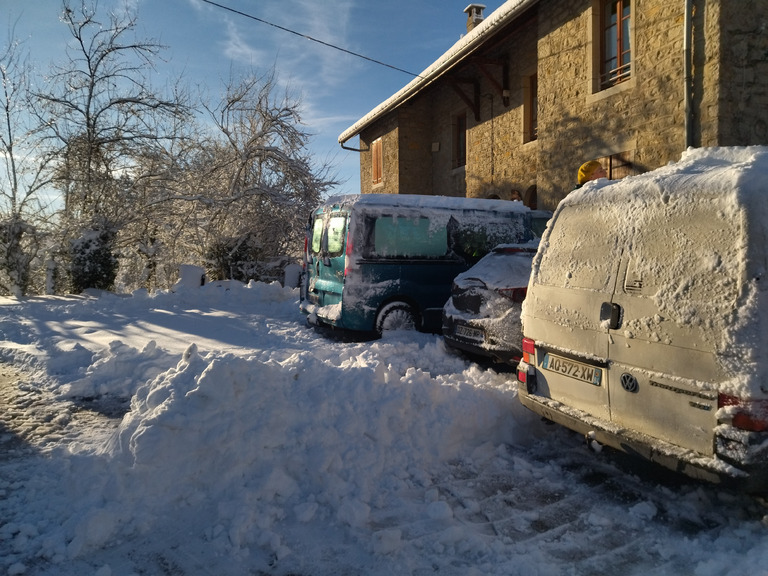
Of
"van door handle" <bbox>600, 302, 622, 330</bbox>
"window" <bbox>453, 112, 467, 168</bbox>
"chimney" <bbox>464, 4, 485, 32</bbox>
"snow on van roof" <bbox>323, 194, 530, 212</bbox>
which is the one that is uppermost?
"chimney" <bbox>464, 4, 485, 32</bbox>

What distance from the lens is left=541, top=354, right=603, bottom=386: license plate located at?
3.31 meters

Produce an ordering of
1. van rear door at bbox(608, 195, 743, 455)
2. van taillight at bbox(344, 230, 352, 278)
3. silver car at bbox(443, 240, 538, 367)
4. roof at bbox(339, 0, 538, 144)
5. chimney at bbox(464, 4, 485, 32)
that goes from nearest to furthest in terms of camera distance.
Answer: van rear door at bbox(608, 195, 743, 455)
silver car at bbox(443, 240, 538, 367)
van taillight at bbox(344, 230, 352, 278)
roof at bbox(339, 0, 538, 144)
chimney at bbox(464, 4, 485, 32)

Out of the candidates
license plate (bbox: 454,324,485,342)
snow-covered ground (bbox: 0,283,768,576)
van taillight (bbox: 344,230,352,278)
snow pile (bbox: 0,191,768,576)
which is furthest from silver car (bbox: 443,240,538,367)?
van taillight (bbox: 344,230,352,278)

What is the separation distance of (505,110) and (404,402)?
11.6m

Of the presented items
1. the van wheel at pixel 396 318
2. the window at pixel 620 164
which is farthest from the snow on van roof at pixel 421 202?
the window at pixel 620 164

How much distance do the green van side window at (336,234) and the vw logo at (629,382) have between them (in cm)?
470

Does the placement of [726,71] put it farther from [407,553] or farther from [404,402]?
[407,553]

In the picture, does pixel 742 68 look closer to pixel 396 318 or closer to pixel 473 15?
pixel 396 318

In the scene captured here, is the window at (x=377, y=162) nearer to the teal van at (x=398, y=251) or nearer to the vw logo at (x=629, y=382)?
the teal van at (x=398, y=251)

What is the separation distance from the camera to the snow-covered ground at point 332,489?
2529 mm

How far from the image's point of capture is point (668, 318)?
9.28 feet

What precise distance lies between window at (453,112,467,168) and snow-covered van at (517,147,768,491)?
13527 millimetres

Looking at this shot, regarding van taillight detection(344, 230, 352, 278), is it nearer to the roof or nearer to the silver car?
the silver car

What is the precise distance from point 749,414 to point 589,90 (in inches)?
354
